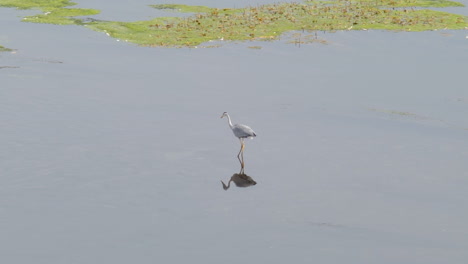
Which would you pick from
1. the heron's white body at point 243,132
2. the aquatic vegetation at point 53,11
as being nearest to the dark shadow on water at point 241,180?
the heron's white body at point 243,132

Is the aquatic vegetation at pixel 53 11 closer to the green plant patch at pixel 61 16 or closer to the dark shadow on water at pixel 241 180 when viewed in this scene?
the green plant patch at pixel 61 16

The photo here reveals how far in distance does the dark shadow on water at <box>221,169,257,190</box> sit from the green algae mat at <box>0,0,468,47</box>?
23864 millimetres

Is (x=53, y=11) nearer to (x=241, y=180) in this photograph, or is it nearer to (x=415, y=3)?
(x=415, y=3)

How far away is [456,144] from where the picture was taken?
110ft

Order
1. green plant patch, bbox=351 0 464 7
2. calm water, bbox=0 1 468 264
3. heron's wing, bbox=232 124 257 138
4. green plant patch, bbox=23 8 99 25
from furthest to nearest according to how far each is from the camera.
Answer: green plant patch, bbox=351 0 464 7
green plant patch, bbox=23 8 99 25
heron's wing, bbox=232 124 257 138
calm water, bbox=0 1 468 264

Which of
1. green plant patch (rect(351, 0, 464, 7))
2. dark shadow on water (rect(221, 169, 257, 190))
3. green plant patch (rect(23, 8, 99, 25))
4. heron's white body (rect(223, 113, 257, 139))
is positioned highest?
green plant patch (rect(351, 0, 464, 7))

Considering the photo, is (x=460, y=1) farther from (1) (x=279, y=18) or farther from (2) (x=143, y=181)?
(2) (x=143, y=181)

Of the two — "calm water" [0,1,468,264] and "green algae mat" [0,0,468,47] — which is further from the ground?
"green algae mat" [0,0,468,47]

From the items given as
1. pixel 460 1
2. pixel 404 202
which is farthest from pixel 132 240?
pixel 460 1

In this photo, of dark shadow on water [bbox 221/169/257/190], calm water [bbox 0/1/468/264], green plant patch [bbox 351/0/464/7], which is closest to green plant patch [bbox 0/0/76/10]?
calm water [bbox 0/1/468/264]

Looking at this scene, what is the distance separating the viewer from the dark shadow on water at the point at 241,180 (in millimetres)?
28656

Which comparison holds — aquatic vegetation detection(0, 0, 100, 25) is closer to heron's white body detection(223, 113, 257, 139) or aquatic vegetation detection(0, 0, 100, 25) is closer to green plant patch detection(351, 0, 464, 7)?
green plant patch detection(351, 0, 464, 7)

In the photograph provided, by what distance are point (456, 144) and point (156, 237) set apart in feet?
50.0

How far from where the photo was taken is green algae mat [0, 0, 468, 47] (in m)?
54.7
